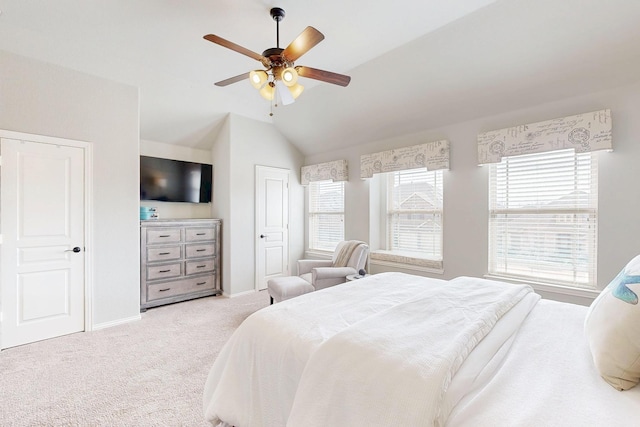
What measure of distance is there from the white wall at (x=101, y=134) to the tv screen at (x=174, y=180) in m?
0.75

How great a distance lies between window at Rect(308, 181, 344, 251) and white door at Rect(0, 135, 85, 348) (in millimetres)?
3426

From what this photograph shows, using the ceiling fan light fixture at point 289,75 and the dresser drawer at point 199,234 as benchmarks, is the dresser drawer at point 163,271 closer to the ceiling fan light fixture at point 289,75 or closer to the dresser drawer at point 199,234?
the dresser drawer at point 199,234

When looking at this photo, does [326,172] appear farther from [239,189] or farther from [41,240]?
[41,240]

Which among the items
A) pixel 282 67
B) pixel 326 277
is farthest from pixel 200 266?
pixel 282 67

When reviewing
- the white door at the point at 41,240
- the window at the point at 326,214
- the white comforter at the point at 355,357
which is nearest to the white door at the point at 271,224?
the window at the point at 326,214

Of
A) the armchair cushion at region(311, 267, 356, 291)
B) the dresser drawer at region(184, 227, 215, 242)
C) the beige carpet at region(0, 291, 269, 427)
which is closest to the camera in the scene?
the beige carpet at region(0, 291, 269, 427)

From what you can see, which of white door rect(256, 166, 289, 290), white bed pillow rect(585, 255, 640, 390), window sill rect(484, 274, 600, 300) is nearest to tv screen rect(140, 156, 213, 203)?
white door rect(256, 166, 289, 290)

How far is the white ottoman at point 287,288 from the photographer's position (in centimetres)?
340

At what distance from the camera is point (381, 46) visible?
298 centimetres

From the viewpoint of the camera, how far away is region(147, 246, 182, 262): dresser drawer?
3930 millimetres

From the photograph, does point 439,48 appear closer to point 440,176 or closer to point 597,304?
point 440,176

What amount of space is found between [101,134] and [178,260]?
1.86 m

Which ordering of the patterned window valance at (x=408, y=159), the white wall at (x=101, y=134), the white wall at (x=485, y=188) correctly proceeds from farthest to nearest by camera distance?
the patterned window valance at (x=408, y=159)
the white wall at (x=101, y=134)
the white wall at (x=485, y=188)

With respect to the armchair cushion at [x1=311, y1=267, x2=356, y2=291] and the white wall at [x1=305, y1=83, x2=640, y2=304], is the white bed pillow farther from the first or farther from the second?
the armchair cushion at [x1=311, y1=267, x2=356, y2=291]
